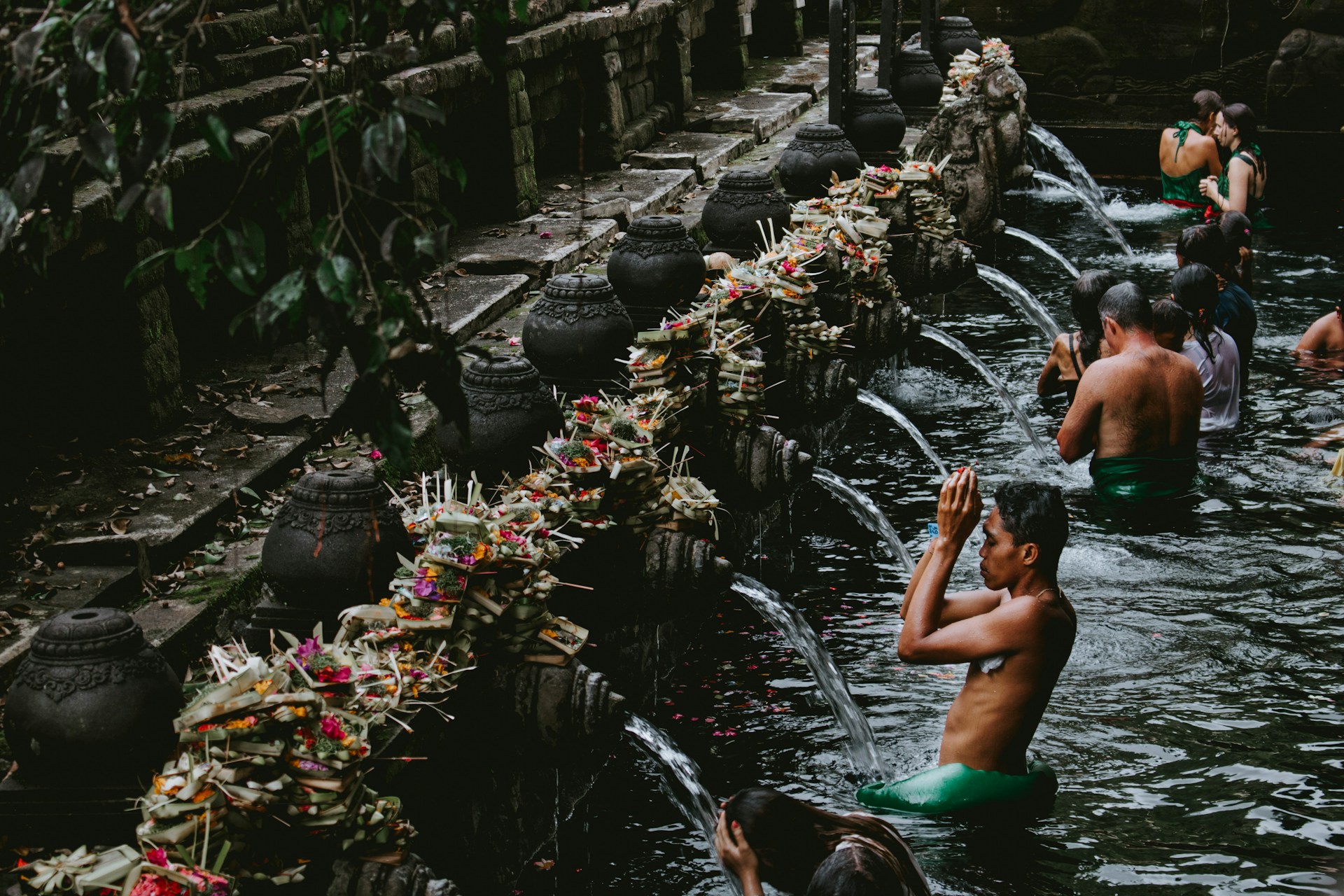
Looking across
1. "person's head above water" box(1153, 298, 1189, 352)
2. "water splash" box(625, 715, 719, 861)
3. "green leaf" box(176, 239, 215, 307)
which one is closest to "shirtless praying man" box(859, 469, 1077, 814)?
"water splash" box(625, 715, 719, 861)

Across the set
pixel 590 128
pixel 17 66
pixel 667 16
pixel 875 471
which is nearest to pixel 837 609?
pixel 875 471

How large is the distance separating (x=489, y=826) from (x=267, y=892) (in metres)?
1.46

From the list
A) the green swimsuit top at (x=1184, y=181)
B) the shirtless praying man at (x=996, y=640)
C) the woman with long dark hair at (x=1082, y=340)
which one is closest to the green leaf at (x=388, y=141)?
the shirtless praying man at (x=996, y=640)

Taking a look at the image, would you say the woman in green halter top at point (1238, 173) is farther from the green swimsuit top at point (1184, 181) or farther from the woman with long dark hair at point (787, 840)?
the woman with long dark hair at point (787, 840)

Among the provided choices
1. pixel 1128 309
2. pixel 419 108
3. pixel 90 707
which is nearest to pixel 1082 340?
pixel 1128 309

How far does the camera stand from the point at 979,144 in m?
13.6

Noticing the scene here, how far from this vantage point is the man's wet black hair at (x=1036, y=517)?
4.51 m

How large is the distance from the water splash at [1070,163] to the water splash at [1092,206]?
0.36 m

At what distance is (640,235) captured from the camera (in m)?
6.94

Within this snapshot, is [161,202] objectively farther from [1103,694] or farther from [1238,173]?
[1238,173]

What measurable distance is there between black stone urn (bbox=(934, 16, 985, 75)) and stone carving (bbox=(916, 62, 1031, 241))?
2003mm

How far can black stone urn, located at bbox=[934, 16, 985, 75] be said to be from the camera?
17.3 m

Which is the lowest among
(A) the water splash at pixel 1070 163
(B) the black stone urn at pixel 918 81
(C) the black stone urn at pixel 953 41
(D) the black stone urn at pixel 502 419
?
(A) the water splash at pixel 1070 163

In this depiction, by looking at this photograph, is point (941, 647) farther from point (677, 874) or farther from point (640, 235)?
point (640, 235)
